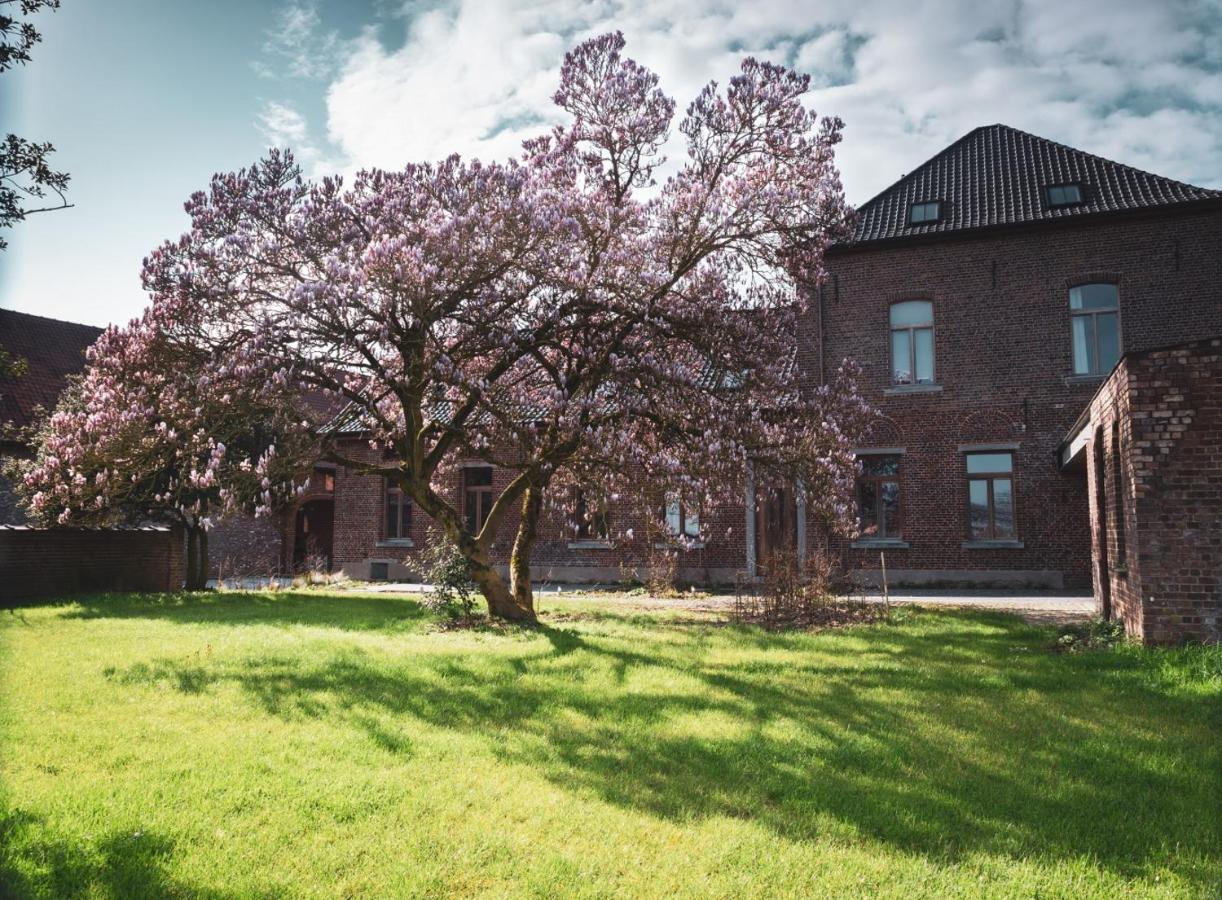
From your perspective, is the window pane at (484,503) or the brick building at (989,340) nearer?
the brick building at (989,340)

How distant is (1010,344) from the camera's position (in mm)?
17906

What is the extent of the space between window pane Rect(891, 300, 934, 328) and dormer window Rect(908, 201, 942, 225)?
193 centimetres

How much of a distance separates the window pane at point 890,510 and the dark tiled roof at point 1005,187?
5891 millimetres

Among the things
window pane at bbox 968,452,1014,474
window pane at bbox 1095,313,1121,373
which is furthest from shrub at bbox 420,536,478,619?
window pane at bbox 1095,313,1121,373

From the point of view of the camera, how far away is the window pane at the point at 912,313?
1870cm

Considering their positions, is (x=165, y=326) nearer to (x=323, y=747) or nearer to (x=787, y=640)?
(x=323, y=747)

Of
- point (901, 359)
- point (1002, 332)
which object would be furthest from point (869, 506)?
point (1002, 332)

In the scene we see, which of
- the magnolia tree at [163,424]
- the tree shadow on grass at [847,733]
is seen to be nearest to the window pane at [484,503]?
the magnolia tree at [163,424]

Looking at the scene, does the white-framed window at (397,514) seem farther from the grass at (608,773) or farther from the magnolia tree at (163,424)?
the grass at (608,773)

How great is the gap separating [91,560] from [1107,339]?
22187mm

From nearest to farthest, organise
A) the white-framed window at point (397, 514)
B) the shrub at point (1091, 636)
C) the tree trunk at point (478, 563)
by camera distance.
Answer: the shrub at point (1091, 636) → the tree trunk at point (478, 563) → the white-framed window at point (397, 514)

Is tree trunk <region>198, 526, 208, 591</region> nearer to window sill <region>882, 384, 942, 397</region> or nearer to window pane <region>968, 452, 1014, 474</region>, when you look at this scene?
window sill <region>882, 384, 942, 397</region>

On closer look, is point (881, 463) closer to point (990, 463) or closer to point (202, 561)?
point (990, 463)

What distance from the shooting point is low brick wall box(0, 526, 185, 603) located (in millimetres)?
15141
